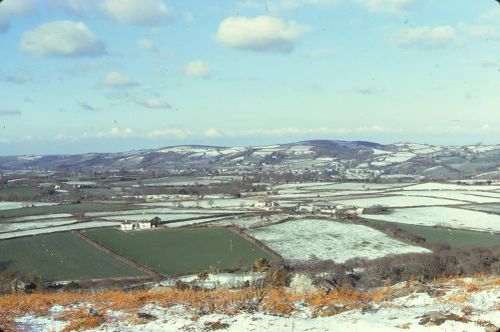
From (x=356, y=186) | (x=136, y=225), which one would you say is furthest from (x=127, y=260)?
(x=356, y=186)

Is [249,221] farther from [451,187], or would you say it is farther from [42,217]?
[451,187]

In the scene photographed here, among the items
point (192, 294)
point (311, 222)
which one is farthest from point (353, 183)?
point (192, 294)

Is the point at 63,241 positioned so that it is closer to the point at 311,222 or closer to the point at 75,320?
the point at 311,222

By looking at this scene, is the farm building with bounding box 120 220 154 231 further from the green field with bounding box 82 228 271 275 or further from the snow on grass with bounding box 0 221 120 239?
the snow on grass with bounding box 0 221 120 239

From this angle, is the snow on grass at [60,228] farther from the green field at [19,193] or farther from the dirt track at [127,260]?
the green field at [19,193]

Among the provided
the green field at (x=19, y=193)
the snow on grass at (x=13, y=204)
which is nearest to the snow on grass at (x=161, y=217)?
the snow on grass at (x=13, y=204)
